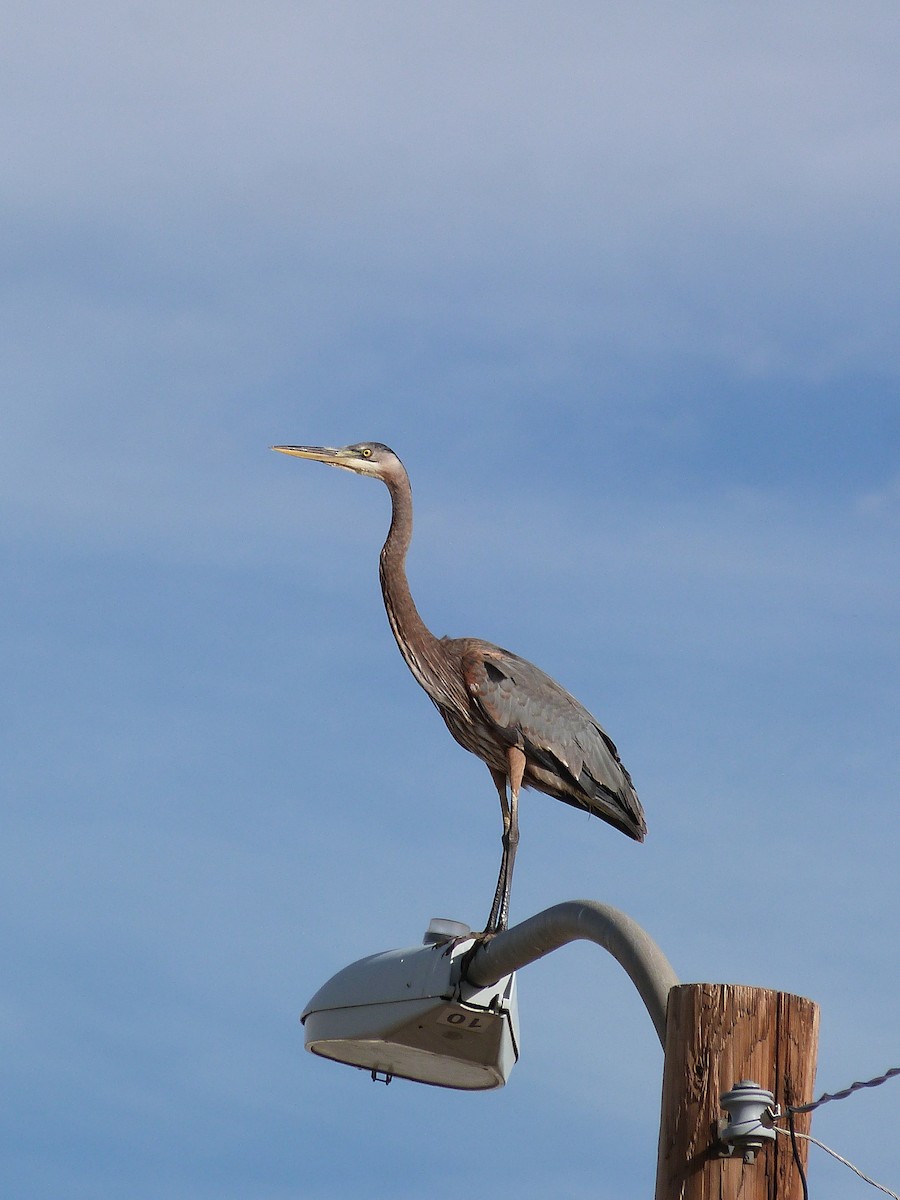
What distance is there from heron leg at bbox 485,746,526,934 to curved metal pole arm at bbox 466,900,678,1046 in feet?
10.2

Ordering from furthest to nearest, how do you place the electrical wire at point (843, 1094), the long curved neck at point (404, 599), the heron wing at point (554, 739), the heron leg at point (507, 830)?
the long curved neck at point (404, 599)
the heron wing at point (554, 739)
the heron leg at point (507, 830)
the electrical wire at point (843, 1094)

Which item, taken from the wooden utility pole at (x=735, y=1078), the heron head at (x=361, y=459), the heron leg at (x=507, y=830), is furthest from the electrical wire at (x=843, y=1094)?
the heron head at (x=361, y=459)

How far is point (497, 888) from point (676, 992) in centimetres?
524

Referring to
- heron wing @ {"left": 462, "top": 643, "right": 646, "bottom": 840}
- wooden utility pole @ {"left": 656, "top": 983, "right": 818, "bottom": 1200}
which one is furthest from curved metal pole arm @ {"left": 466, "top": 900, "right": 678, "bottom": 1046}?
heron wing @ {"left": 462, "top": 643, "right": 646, "bottom": 840}

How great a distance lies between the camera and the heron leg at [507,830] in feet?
30.0

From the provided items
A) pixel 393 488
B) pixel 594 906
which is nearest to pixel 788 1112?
pixel 594 906

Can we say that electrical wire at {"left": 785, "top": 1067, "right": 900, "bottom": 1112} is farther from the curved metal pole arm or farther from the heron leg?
the heron leg

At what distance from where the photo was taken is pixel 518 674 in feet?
33.1

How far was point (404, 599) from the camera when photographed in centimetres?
1047

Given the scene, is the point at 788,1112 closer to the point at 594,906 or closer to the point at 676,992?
the point at 676,992

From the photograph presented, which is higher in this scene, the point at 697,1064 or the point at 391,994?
the point at 391,994

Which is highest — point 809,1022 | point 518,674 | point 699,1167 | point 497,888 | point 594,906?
point 518,674

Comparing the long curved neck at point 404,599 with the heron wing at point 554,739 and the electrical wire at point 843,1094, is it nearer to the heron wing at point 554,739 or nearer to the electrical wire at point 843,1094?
the heron wing at point 554,739

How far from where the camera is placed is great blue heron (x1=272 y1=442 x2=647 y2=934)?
9.85 meters
